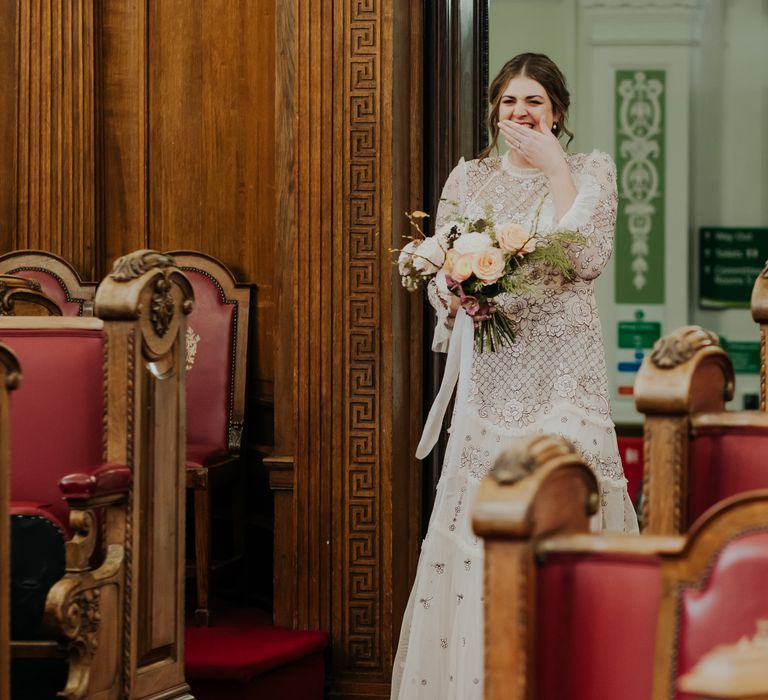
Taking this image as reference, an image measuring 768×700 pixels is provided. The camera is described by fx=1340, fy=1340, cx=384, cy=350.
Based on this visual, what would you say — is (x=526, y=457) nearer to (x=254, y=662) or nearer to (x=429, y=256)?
(x=429, y=256)

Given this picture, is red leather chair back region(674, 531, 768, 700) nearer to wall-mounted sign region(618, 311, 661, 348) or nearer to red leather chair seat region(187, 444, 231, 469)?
red leather chair seat region(187, 444, 231, 469)

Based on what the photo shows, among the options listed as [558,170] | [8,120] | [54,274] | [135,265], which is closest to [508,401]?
[558,170]

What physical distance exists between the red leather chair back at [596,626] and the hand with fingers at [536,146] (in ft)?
7.22

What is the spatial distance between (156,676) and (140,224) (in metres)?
2.16

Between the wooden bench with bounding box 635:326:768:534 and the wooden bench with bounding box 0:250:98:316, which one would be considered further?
the wooden bench with bounding box 0:250:98:316

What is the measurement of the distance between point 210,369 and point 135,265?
142 centimetres

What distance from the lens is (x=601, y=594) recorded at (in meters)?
1.52

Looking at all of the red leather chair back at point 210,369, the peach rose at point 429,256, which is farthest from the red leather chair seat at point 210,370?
the peach rose at point 429,256

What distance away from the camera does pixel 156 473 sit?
3.49 meters

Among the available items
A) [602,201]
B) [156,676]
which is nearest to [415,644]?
[156,676]

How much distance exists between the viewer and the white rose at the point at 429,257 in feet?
11.6

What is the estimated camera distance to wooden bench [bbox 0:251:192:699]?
10.7ft

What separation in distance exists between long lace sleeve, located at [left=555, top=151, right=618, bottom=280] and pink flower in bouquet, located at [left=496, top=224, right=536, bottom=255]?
0.14 m

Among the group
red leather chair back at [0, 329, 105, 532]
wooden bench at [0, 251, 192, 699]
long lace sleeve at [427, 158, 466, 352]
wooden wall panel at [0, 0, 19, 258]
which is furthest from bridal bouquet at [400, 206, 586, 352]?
wooden wall panel at [0, 0, 19, 258]
